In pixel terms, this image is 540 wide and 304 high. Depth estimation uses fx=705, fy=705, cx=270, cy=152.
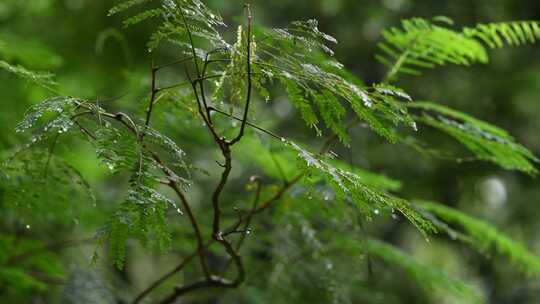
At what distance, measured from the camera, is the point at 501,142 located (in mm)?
1584

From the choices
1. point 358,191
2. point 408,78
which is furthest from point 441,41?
point 408,78

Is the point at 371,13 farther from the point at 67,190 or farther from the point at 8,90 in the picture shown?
the point at 67,190

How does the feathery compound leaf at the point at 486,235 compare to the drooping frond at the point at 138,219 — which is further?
the feathery compound leaf at the point at 486,235

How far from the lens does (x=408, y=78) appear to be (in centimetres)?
386

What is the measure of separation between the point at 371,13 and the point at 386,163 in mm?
843

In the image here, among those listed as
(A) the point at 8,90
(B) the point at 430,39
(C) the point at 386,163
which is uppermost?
(A) the point at 8,90

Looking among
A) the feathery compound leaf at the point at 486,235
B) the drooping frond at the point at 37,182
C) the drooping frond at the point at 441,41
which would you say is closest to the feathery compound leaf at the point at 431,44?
the drooping frond at the point at 441,41

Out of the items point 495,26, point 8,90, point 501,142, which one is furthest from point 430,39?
point 8,90

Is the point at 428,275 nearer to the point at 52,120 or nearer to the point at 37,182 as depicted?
the point at 37,182

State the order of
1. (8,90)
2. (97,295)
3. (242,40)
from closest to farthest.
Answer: (242,40) → (97,295) → (8,90)

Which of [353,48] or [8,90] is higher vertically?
[353,48]

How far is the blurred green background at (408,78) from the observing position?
11.4 ft

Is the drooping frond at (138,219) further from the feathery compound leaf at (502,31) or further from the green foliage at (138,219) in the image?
the feathery compound leaf at (502,31)

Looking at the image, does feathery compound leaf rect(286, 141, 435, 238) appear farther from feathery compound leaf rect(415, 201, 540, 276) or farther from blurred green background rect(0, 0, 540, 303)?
blurred green background rect(0, 0, 540, 303)
